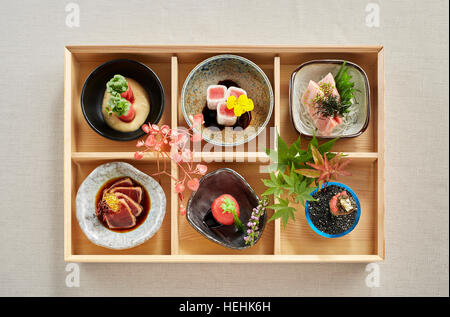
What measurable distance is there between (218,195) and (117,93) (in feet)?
1.70

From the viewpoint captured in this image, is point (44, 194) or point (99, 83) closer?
point (99, 83)

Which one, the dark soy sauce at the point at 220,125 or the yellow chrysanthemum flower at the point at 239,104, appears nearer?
the yellow chrysanthemum flower at the point at 239,104

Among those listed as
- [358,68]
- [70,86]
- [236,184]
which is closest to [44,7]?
[70,86]

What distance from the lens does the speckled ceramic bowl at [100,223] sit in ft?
3.61

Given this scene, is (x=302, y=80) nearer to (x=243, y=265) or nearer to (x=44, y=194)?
(x=243, y=265)

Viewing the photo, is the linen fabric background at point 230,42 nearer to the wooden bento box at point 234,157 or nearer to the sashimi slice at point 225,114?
the wooden bento box at point 234,157

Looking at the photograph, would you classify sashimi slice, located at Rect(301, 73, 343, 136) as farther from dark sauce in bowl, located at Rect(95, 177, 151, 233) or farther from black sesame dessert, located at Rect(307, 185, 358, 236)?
dark sauce in bowl, located at Rect(95, 177, 151, 233)

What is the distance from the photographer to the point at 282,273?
4.10ft

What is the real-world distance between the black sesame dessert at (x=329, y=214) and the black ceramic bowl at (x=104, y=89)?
0.66 metres

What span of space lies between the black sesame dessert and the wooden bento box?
0.08 meters

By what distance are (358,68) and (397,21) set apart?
370mm

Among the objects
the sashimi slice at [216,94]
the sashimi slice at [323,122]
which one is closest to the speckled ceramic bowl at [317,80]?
the sashimi slice at [323,122]

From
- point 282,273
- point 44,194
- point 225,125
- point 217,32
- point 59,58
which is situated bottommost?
point 282,273

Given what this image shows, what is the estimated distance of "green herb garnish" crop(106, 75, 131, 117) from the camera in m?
1.04
